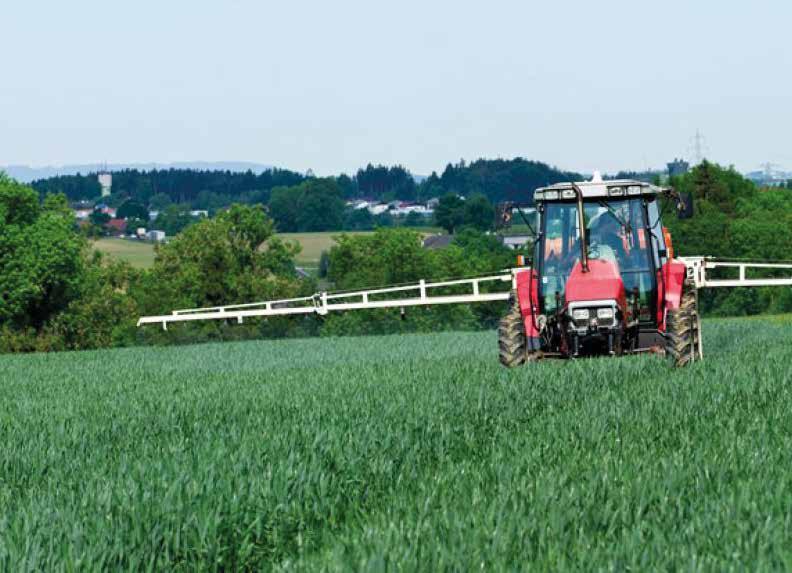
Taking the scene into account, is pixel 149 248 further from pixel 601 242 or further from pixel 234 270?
pixel 601 242

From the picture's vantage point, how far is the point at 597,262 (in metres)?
15.4

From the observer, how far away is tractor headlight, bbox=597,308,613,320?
15094 millimetres

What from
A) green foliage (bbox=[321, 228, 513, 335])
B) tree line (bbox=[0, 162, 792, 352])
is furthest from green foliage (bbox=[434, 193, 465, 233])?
tree line (bbox=[0, 162, 792, 352])

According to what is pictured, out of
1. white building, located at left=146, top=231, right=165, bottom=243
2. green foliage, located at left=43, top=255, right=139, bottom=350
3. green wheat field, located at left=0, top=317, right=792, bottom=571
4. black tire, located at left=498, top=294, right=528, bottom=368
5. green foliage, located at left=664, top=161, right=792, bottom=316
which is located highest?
green wheat field, located at left=0, top=317, right=792, bottom=571

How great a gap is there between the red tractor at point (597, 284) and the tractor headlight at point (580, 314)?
0.01 meters

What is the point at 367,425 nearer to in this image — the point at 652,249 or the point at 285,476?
the point at 285,476

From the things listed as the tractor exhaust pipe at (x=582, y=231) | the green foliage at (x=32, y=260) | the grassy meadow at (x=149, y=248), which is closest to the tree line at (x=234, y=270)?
the green foliage at (x=32, y=260)

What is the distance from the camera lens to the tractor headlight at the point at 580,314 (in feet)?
49.6

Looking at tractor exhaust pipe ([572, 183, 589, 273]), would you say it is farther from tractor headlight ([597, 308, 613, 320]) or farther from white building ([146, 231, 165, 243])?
white building ([146, 231, 165, 243])

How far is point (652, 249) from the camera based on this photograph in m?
15.9

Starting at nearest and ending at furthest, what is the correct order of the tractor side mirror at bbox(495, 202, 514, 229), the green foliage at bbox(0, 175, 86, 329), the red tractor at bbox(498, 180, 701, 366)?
→ the tractor side mirror at bbox(495, 202, 514, 229)
the red tractor at bbox(498, 180, 701, 366)
the green foliage at bbox(0, 175, 86, 329)

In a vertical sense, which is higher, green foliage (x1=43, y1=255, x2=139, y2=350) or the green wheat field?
the green wheat field

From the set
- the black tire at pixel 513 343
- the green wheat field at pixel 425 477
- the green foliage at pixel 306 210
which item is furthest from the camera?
the green foliage at pixel 306 210

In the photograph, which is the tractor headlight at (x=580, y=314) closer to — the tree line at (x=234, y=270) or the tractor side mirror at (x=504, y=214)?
the tractor side mirror at (x=504, y=214)
